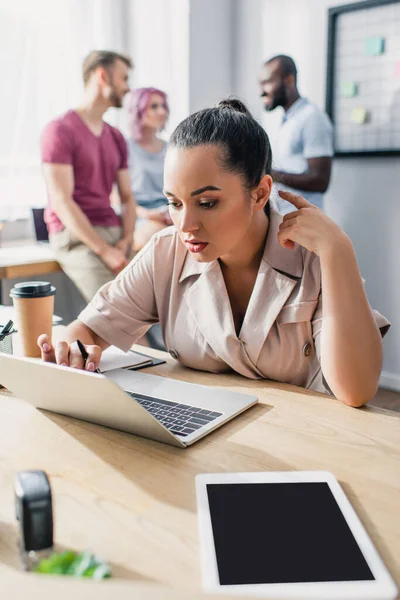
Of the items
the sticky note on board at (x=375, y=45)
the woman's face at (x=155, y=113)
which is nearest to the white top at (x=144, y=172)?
the woman's face at (x=155, y=113)

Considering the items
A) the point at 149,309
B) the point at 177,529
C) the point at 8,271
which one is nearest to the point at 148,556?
the point at 177,529

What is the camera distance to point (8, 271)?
2.60 metres

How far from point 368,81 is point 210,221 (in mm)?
2293

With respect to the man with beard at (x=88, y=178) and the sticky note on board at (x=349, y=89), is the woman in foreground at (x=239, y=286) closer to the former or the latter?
the man with beard at (x=88, y=178)

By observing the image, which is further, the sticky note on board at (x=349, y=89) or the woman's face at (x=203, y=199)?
the sticky note on board at (x=349, y=89)

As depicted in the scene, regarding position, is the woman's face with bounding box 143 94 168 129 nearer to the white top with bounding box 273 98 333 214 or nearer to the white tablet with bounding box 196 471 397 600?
the white top with bounding box 273 98 333 214

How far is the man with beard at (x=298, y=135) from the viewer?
2945 mm

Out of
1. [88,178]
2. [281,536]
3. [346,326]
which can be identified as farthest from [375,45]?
[281,536]

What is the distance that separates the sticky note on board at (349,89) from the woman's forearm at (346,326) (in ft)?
7.43

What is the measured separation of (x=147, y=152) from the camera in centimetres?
319

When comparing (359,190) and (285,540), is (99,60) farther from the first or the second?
(285,540)

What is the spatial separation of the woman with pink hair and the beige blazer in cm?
170

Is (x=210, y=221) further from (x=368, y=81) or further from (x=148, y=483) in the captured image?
(x=368, y=81)

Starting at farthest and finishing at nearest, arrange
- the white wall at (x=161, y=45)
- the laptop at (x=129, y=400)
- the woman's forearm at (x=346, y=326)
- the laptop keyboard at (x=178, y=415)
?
Result: the white wall at (x=161, y=45), the woman's forearm at (x=346, y=326), the laptop keyboard at (x=178, y=415), the laptop at (x=129, y=400)
